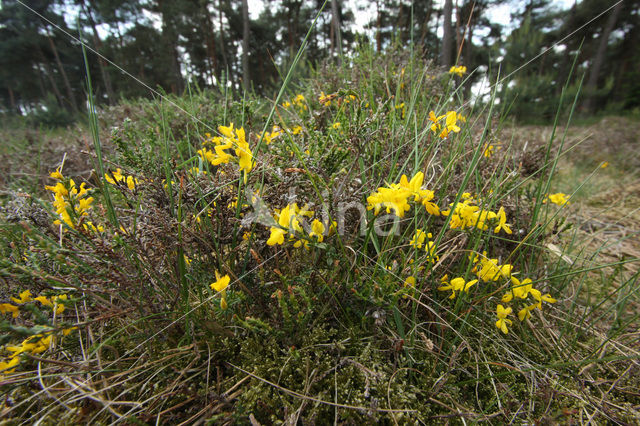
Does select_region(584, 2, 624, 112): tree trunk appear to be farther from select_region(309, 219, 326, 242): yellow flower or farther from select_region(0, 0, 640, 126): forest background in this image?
select_region(309, 219, 326, 242): yellow flower

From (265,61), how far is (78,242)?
20475 mm

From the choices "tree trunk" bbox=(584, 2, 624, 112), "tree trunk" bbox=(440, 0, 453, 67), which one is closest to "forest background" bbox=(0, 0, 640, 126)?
"tree trunk" bbox=(584, 2, 624, 112)

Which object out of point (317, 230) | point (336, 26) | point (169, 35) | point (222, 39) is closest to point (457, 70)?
point (336, 26)

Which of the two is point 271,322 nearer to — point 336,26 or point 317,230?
point 317,230

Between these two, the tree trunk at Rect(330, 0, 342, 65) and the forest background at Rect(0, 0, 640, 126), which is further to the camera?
the forest background at Rect(0, 0, 640, 126)

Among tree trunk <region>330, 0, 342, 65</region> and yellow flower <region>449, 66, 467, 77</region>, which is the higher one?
tree trunk <region>330, 0, 342, 65</region>

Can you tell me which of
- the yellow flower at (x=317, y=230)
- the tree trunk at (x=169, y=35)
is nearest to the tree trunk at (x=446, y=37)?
the yellow flower at (x=317, y=230)

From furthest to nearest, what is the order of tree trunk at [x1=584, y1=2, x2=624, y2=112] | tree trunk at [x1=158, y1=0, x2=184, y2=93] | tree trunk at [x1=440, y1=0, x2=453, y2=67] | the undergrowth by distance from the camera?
tree trunk at [x1=158, y1=0, x2=184, y2=93], tree trunk at [x1=584, y1=2, x2=624, y2=112], tree trunk at [x1=440, y1=0, x2=453, y2=67], the undergrowth

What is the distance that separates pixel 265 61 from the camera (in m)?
18.6

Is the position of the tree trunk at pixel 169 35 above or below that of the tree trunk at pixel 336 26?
above

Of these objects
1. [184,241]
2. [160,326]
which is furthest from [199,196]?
[160,326]

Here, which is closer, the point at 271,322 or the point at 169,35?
the point at 271,322

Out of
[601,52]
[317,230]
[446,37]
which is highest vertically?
[601,52]

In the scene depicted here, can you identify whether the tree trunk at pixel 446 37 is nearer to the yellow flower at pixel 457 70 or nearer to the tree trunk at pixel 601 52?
the yellow flower at pixel 457 70
